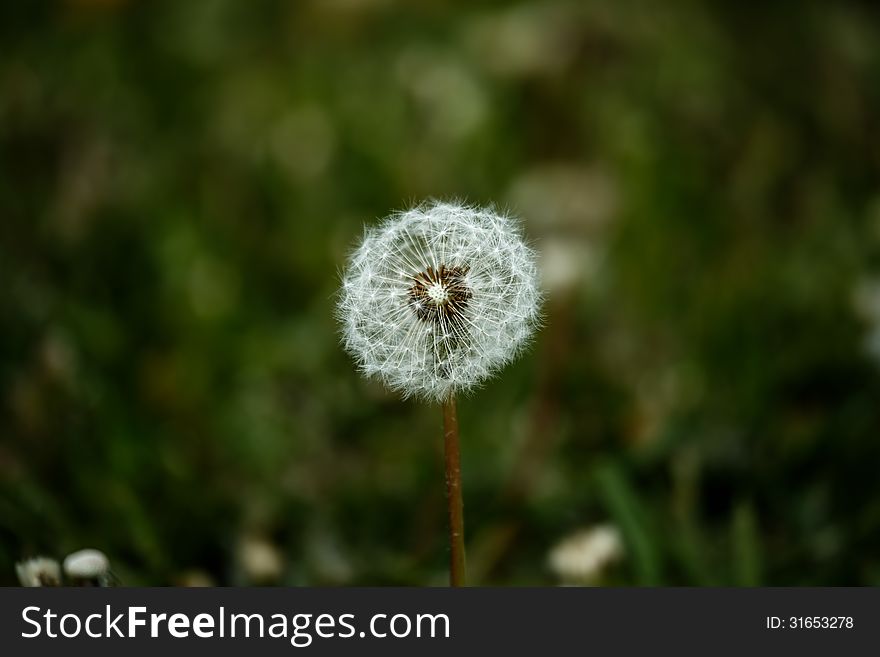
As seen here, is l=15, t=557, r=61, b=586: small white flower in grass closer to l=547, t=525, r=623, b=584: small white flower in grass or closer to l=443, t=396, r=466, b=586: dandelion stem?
l=443, t=396, r=466, b=586: dandelion stem

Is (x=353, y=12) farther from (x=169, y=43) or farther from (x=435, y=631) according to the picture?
(x=435, y=631)

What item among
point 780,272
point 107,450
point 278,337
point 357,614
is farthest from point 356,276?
point 780,272

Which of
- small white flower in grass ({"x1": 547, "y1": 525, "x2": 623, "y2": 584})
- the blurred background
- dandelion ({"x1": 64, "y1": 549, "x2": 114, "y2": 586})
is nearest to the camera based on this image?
dandelion ({"x1": 64, "y1": 549, "x2": 114, "y2": 586})

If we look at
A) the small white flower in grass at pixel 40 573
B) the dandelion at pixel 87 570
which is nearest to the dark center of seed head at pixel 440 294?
the dandelion at pixel 87 570

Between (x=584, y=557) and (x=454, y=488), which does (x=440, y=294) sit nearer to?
(x=454, y=488)

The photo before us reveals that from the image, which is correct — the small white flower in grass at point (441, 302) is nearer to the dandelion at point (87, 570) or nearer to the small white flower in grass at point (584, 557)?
the dandelion at point (87, 570)

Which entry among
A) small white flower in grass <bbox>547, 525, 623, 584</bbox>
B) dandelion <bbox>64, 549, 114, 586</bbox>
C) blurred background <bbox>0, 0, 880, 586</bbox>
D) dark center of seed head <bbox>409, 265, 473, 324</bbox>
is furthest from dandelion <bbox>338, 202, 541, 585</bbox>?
blurred background <bbox>0, 0, 880, 586</bbox>

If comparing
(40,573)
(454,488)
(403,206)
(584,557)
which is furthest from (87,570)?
(403,206)

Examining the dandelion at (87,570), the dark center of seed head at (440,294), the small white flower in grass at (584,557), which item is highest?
the dark center of seed head at (440,294)
